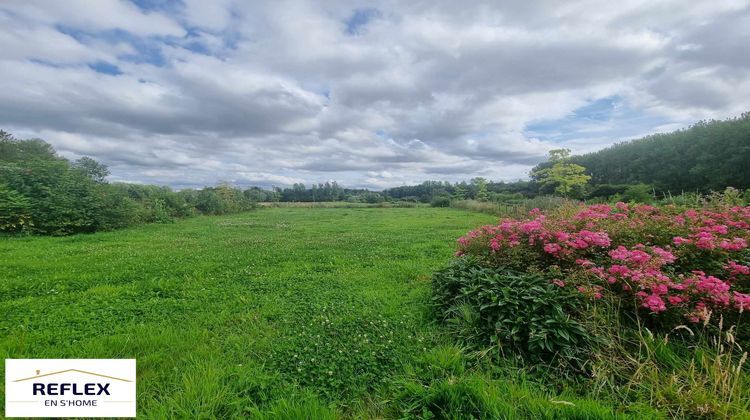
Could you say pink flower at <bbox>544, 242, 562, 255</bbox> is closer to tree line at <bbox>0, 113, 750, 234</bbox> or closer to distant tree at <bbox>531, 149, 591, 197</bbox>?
tree line at <bbox>0, 113, 750, 234</bbox>

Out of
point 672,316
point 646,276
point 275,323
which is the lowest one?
point 275,323

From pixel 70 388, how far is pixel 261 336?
1475 millimetres

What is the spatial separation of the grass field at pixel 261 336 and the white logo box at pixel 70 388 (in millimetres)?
150

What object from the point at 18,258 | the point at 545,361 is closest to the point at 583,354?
the point at 545,361

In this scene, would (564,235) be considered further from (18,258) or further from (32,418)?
(18,258)

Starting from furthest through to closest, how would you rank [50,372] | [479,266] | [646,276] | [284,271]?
[284,271] → [479,266] → [646,276] → [50,372]

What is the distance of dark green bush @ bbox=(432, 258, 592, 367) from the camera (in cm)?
253

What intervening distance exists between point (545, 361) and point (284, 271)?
4735 mm

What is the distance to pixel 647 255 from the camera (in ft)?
9.73

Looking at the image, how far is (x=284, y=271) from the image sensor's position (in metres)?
5.88

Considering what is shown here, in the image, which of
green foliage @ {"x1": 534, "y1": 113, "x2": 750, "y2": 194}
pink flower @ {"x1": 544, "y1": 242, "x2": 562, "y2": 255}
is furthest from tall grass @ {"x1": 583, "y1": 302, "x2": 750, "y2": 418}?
green foliage @ {"x1": 534, "y1": 113, "x2": 750, "y2": 194}

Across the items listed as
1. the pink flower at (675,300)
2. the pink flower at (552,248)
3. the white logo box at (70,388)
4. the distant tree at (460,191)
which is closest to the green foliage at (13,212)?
the white logo box at (70,388)

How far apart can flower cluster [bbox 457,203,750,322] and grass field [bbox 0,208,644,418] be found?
138 centimetres

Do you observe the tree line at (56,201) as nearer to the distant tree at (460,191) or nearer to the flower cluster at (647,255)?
the flower cluster at (647,255)
